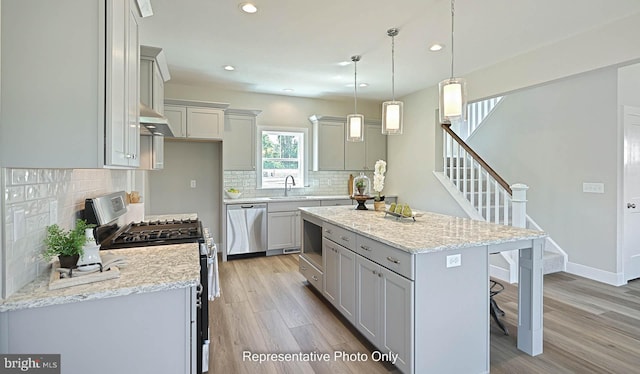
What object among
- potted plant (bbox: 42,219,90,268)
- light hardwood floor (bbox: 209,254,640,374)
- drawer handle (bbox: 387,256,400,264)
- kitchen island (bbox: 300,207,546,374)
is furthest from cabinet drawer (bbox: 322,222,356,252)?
potted plant (bbox: 42,219,90,268)

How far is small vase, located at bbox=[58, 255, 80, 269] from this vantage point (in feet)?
4.83

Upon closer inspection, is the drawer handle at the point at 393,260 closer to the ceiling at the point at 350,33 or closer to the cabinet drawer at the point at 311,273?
the cabinet drawer at the point at 311,273

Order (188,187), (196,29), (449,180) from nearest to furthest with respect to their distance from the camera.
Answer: (196,29) → (449,180) → (188,187)

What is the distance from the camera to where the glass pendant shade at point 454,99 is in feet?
7.87

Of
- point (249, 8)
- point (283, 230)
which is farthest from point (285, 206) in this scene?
point (249, 8)

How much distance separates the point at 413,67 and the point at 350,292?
9.95 feet

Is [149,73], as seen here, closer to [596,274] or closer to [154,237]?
[154,237]

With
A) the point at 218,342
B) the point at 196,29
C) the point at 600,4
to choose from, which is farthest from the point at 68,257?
the point at 600,4

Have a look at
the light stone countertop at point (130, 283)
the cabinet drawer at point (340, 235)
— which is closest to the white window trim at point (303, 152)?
the cabinet drawer at point (340, 235)

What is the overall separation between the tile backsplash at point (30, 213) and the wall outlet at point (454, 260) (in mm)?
2109

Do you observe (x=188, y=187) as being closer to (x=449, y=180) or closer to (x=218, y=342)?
(x=218, y=342)

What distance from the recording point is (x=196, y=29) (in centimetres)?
309

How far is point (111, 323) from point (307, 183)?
4.65m

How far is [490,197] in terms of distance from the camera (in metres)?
4.57
